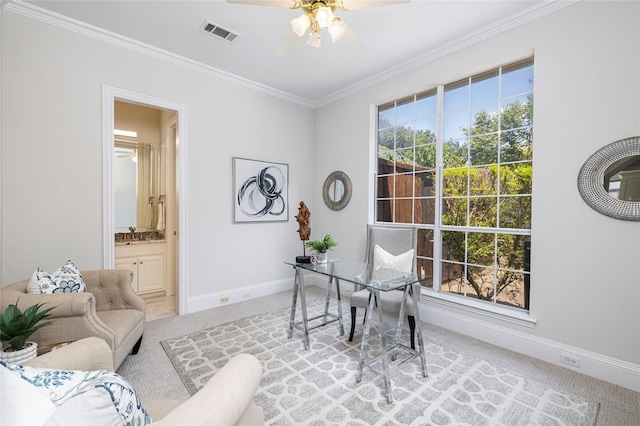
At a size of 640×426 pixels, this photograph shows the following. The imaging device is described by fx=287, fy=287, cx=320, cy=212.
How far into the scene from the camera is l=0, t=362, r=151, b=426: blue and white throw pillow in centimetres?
67

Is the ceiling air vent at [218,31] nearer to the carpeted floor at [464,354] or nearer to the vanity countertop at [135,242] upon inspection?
the vanity countertop at [135,242]

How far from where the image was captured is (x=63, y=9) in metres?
2.56

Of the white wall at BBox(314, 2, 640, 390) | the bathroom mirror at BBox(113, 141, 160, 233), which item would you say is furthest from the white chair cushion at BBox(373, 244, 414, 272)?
the bathroom mirror at BBox(113, 141, 160, 233)

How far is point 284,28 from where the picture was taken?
9.29 feet

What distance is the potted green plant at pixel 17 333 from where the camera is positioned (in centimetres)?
161

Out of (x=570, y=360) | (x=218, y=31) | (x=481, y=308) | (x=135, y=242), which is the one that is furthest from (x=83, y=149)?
(x=570, y=360)

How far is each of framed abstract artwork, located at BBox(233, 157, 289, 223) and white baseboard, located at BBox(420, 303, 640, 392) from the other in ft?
7.94

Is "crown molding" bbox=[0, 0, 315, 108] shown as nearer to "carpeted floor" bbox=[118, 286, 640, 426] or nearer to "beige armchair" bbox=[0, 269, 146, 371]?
"beige armchair" bbox=[0, 269, 146, 371]

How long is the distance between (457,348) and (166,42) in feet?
14.0

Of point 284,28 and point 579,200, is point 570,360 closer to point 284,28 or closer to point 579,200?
point 579,200

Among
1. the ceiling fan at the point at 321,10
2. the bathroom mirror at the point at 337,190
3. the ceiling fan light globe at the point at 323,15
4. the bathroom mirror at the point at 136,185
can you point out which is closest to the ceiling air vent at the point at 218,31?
the ceiling fan at the point at 321,10

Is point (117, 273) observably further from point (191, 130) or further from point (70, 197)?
point (191, 130)

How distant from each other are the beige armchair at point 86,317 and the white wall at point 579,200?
3.11 meters

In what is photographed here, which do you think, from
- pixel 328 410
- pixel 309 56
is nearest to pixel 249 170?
pixel 309 56
